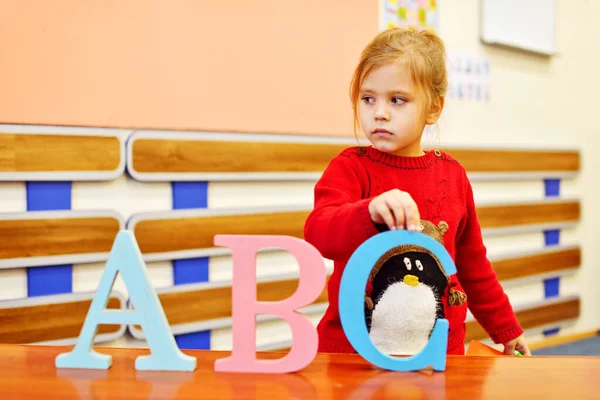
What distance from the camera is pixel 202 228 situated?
189cm

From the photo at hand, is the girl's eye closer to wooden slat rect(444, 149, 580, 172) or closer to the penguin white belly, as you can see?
the penguin white belly

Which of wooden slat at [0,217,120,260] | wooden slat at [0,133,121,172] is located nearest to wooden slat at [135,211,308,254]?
wooden slat at [0,217,120,260]

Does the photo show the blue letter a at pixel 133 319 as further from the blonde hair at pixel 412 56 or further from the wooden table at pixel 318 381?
the blonde hair at pixel 412 56

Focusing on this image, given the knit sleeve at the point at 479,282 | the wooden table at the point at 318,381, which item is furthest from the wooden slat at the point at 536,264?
the wooden table at the point at 318,381

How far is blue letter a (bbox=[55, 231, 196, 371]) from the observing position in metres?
0.79

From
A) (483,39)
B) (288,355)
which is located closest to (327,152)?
(483,39)

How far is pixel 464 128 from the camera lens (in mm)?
2717

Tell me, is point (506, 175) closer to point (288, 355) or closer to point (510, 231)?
point (510, 231)

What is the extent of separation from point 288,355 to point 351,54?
1.64 meters

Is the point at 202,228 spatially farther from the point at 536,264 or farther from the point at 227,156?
the point at 536,264

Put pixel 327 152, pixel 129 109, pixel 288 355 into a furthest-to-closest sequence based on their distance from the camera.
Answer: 1. pixel 327 152
2. pixel 129 109
3. pixel 288 355

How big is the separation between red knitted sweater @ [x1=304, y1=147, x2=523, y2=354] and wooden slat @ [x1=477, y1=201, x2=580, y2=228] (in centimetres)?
156

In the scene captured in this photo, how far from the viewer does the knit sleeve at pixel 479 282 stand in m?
1.18

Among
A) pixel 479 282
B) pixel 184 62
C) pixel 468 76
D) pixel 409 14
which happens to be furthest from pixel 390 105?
pixel 468 76
